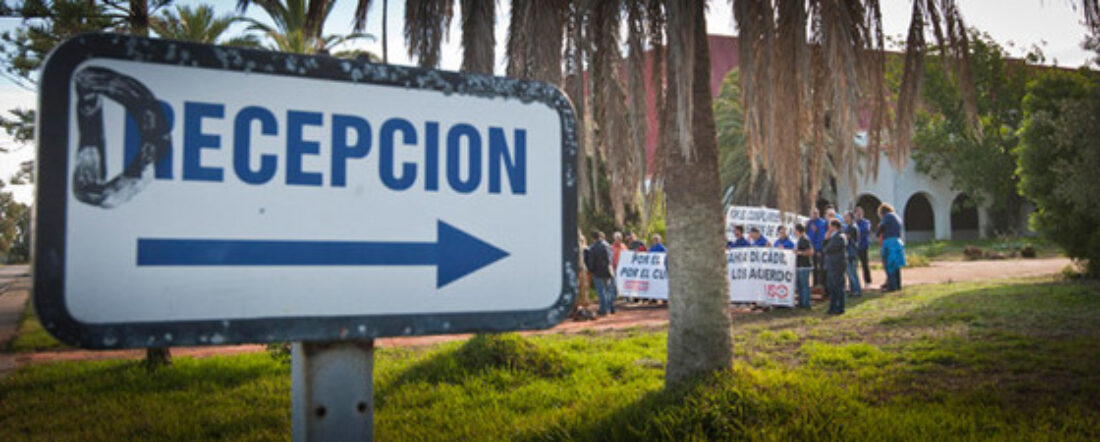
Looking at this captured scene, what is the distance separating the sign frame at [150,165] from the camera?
2.74ft

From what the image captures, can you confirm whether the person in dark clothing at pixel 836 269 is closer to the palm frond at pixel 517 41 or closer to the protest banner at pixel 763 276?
the protest banner at pixel 763 276

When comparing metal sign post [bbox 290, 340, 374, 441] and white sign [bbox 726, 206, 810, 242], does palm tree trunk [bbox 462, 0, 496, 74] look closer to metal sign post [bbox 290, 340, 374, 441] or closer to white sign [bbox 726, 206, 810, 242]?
metal sign post [bbox 290, 340, 374, 441]

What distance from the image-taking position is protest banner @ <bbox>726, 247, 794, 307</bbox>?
40.9 feet

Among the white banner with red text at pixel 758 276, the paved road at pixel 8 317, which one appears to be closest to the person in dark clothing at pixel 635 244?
the white banner with red text at pixel 758 276

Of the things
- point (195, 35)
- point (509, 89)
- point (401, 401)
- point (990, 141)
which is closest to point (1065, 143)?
point (401, 401)

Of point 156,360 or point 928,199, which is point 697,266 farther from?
point 928,199

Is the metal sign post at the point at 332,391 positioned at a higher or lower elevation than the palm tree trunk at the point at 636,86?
lower

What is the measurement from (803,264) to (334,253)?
1221 cm

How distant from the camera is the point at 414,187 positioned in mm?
1063

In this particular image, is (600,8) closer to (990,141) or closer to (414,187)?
(414,187)

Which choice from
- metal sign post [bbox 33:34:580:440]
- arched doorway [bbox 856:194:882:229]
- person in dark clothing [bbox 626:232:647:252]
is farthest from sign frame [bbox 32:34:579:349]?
arched doorway [bbox 856:194:882:229]

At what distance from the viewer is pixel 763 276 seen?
12.9 meters

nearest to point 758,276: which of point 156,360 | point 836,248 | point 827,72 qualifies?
point 836,248

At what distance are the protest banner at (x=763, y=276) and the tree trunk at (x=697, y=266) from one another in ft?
24.0
